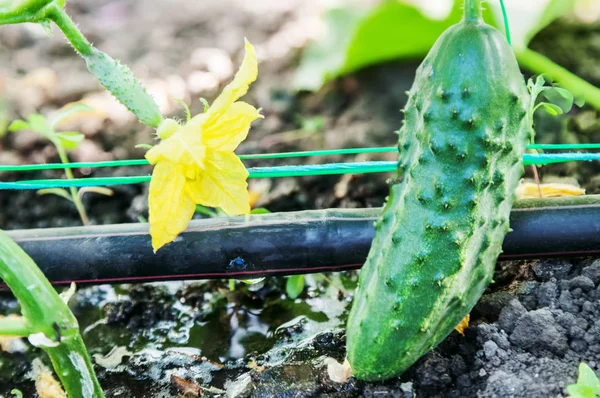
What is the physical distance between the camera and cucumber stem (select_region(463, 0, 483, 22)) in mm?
1444

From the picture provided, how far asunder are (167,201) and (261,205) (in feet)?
3.65

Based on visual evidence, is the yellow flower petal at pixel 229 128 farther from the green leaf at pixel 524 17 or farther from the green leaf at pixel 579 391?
the green leaf at pixel 524 17

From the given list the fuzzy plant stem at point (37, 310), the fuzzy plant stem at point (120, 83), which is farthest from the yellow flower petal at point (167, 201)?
the fuzzy plant stem at point (37, 310)

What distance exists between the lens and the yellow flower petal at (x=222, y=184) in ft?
4.66

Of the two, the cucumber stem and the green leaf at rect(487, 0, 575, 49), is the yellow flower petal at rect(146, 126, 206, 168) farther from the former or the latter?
the green leaf at rect(487, 0, 575, 49)

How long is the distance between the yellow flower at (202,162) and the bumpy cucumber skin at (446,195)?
14.9 inches

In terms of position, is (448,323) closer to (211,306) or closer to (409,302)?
(409,302)

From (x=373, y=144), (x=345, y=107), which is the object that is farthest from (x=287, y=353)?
(x=345, y=107)

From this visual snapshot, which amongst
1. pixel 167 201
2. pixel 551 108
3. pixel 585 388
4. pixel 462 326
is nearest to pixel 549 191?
pixel 551 108

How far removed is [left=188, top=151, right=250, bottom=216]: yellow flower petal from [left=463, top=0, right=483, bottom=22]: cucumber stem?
0.60m

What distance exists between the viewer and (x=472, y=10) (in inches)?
57.1

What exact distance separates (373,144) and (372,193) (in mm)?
315

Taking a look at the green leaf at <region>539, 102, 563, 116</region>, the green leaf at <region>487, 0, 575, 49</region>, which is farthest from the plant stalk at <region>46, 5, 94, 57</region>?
the green leaf at <region>487, 0, 575, 49</region>

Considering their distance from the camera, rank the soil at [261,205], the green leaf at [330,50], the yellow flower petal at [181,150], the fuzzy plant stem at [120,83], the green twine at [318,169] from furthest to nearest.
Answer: the green leaf at [330,50]
the green twine at [318,169]
the soil at [261,205]
the fuzzy plant stem at [120,83]
the yellow flower petal at [181,150]
